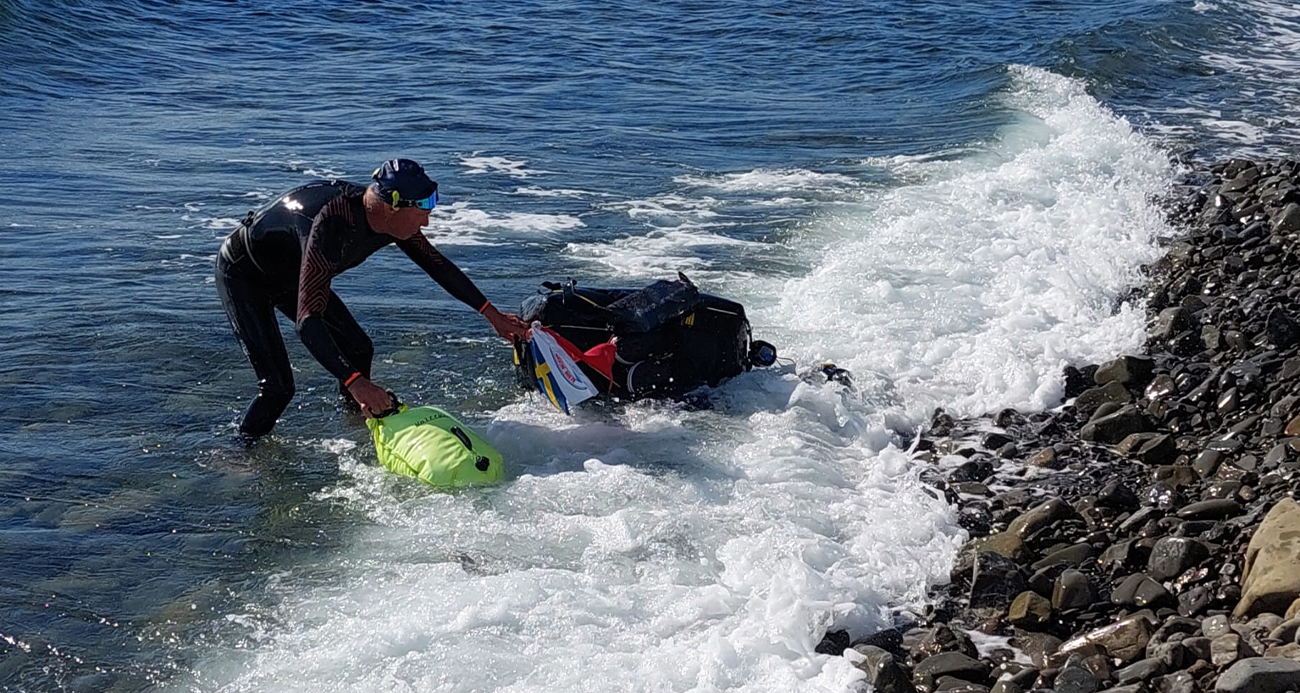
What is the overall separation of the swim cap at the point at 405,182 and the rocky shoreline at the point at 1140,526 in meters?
3.35

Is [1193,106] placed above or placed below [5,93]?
below

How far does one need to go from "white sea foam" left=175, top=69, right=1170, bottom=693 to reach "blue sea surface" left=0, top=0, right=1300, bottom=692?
15.3 inches

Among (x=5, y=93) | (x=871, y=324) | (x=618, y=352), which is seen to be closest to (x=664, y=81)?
(x=5, y=93)

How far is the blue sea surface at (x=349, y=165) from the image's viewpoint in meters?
7.32

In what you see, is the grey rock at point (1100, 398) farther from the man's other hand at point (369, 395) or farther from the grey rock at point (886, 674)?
the man's other hand at point (369, 395)

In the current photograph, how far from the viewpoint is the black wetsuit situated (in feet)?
25.0

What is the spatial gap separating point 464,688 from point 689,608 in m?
1.18

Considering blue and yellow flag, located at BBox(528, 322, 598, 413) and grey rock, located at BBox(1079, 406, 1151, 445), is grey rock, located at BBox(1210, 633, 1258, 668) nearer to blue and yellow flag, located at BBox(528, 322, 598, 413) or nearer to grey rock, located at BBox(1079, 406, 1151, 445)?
grey rock, located at BBox(1079, 406, 1151, 445)

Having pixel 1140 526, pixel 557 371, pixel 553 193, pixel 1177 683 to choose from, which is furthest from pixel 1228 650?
pixel 553 193

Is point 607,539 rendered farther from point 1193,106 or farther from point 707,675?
point 1193,106

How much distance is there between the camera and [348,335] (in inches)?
337

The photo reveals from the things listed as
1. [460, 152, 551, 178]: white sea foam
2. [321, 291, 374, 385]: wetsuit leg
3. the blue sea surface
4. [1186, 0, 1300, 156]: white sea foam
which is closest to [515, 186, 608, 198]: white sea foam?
the blue sea surface

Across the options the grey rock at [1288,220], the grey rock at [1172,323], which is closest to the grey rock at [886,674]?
the grey rock at [1172,323]

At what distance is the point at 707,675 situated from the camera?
5773 millimetres
